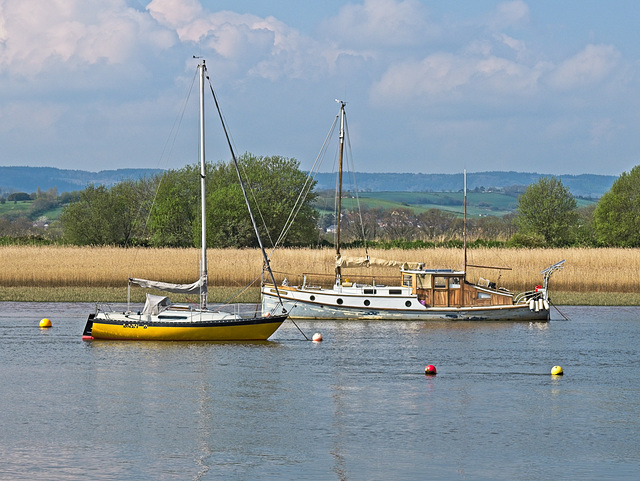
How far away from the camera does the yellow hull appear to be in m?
37.2

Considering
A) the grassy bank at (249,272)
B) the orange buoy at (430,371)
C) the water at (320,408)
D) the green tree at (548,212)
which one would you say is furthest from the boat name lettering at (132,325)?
the green tree at (548,212)

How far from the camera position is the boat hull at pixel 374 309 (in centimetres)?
4788

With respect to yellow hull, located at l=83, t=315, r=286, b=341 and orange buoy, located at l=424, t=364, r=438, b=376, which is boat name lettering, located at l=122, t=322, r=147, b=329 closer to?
yellow hull, located at l=83, t=315, r=286, b=341

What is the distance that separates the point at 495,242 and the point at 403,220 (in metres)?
80.4

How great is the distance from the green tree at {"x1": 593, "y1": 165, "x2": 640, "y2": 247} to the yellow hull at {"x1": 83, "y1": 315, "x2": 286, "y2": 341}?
6491 centimetres

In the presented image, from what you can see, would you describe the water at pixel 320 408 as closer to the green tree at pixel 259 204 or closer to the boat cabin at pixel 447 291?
the boat cabin at pixel 447 291

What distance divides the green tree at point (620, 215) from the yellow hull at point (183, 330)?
6491 centimetres

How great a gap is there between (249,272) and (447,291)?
17.0 m

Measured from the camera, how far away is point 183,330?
37.2m

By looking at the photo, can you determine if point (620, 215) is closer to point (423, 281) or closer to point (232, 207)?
point (232, 207)

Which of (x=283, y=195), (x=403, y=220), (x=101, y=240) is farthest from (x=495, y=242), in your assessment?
(x=403, y=220)

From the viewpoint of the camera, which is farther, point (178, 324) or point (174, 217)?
point (174, 217)

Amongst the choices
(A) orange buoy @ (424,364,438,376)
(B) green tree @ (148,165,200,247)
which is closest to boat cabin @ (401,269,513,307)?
(A) orange buoy @ (424,364,438,376)

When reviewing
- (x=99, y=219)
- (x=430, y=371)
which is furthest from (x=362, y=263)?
(x=99, y=219)
